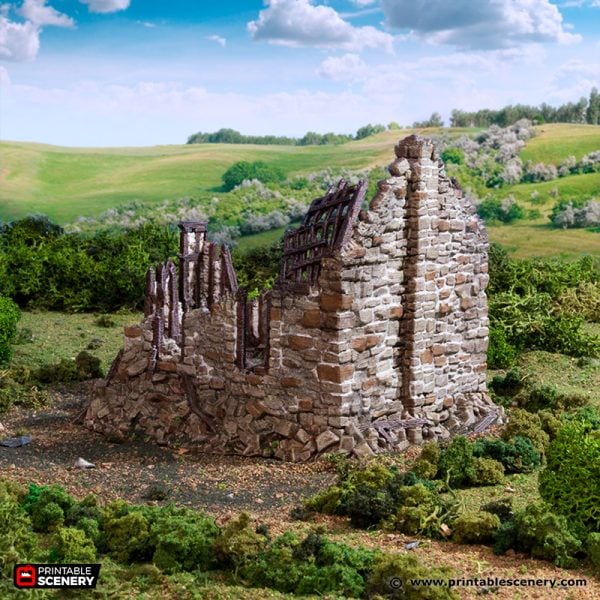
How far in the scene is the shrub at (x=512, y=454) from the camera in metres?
13.8

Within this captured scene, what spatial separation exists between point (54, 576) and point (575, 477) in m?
5.16

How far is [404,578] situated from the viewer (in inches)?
360

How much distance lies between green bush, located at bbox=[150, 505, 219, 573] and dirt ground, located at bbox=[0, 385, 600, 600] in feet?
3.77

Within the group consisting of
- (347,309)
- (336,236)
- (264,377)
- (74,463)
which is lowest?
(74,463)

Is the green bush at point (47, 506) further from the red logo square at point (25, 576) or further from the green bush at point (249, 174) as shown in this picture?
the green bush at point (249, 174)

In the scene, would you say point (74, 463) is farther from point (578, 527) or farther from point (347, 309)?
point (578, 527)

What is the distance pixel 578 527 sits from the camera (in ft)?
34.6

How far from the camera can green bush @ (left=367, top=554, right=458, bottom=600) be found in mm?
8930

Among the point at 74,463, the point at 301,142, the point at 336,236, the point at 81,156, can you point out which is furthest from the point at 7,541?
the point at 301,142

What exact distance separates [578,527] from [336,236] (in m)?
5.42

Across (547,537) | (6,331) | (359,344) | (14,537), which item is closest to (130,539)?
(14,537)

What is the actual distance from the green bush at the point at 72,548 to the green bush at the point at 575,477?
4.60m

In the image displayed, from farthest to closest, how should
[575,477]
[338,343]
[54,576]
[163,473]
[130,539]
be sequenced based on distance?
[163,473], [338,343], [575,477], [130,539], [54,576]

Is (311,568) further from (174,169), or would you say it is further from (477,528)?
(174,169)
